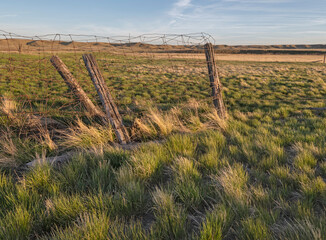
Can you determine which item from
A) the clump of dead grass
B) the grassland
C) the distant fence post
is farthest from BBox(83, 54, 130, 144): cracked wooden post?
the distant fence post

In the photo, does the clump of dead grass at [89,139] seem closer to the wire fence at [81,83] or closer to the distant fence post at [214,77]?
the wire fence at [81,83]

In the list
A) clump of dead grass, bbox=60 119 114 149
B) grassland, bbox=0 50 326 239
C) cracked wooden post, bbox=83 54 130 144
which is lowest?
grassland, bbox=0 50 326 239

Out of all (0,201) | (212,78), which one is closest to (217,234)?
(0,201)

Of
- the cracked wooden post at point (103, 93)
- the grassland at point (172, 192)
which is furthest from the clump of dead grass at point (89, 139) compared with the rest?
the cracked wooden post at point (103, 93)

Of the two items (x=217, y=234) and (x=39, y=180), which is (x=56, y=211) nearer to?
(x=39, y=180)

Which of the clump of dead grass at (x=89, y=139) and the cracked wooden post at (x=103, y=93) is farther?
the cracked wooden post at (x=103, y=93)

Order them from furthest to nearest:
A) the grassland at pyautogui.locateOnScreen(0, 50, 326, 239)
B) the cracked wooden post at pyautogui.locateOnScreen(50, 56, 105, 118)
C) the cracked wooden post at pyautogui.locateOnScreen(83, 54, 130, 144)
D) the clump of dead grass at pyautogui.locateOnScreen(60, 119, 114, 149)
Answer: the cracked wooden post at pyautogui.locateOnScreen(50, 56, 105, 118), the cracked wooden post at pyautogui.locateOnScreen(83, 54, 130, 144), the clump of dead grass at pyautogui.locateOnScreen(60, 119, 114, 149), the grassland at pyautogui.locateOnScreen(0, 50, 326, 239)

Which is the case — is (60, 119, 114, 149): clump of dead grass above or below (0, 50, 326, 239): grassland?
above

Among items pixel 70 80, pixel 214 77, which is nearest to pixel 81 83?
pixel 70 80

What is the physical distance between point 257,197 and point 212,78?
417 cm

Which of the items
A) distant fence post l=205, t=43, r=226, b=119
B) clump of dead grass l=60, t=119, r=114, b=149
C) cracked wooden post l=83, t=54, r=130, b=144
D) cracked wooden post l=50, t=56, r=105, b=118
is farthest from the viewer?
distant fence post l=205, t=43, r=226, b=119

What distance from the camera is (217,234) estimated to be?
173cm

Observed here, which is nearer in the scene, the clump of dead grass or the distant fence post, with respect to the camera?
the clump of dead grass

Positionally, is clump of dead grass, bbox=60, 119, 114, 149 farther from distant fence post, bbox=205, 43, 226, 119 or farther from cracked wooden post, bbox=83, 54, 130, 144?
distant fence post, bbox=205, 43, 226, 119
